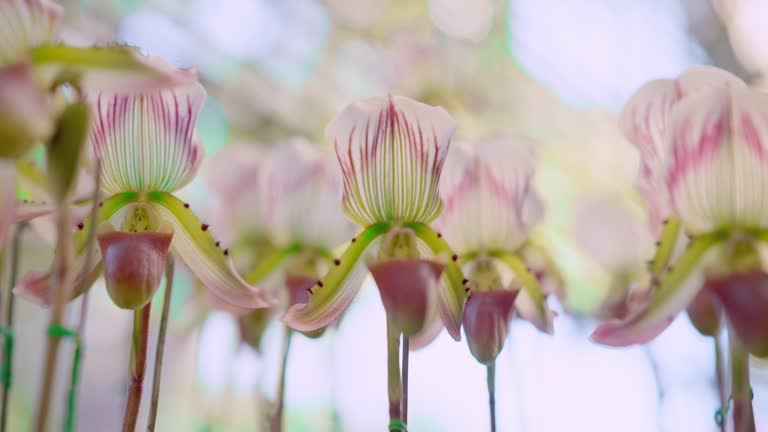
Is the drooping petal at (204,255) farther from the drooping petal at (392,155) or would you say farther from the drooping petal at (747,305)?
the drooping petal at (747,305)

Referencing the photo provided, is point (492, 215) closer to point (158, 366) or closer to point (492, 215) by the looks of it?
point (492, 215)

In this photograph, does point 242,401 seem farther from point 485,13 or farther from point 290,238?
point 485,13

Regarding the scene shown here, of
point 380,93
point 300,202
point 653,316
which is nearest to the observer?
point 653,316

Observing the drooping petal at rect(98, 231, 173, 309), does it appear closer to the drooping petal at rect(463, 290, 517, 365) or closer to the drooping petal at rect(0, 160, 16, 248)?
the drooping petal at rect(0, 160, 16, 248)

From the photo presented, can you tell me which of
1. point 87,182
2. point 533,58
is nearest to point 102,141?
point 87,182

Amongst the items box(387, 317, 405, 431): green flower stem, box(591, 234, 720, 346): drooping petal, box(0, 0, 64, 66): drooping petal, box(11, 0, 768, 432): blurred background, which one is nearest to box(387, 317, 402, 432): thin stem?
box(387, 317, 405, 431): green flower stem

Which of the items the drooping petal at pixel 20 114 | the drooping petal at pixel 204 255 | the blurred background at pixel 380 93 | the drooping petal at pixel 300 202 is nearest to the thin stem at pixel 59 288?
the drooping petal at pixel 20 114

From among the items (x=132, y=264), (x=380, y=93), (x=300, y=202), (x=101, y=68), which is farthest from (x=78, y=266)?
(x=380, y=93)
